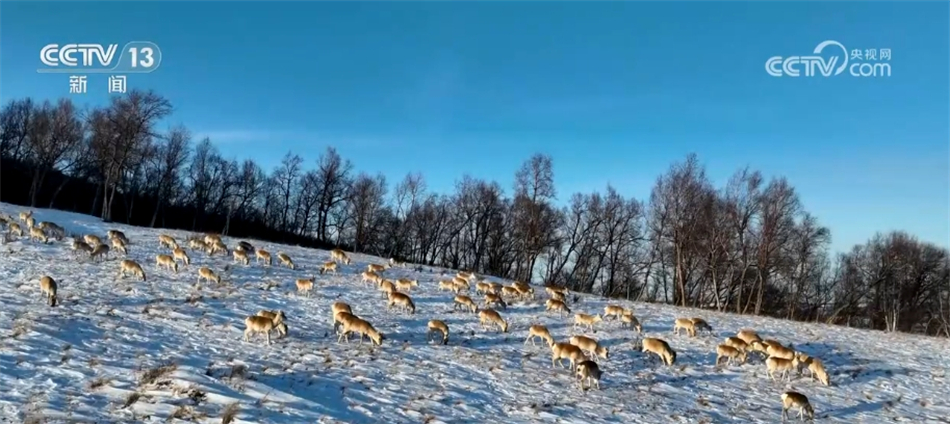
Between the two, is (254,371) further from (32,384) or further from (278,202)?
(278,202)

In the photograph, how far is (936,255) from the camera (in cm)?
6431

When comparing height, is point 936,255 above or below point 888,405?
Result: above

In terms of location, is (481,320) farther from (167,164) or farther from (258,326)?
(167,164)

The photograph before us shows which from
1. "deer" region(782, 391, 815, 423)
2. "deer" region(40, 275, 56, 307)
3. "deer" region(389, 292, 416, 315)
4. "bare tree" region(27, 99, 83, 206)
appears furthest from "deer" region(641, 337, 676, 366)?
"bare tree" region(27, 99, 83, 206)

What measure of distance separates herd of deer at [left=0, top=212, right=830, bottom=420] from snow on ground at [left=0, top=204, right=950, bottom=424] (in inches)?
14.9

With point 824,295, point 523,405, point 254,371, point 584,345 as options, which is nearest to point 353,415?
point 254,371

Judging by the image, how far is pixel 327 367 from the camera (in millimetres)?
12953

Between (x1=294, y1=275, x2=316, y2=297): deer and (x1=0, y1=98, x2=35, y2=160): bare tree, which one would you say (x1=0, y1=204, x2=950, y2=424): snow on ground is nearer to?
(x1=294, y1=275, x2=316, y2=297): deer

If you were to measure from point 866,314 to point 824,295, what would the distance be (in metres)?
7.34

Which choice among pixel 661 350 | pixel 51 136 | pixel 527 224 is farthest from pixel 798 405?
pixel 51 136

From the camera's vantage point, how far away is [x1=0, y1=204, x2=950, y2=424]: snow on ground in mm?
10219

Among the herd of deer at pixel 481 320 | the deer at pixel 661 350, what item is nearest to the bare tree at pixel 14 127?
the herd of deer at pixel 481 320

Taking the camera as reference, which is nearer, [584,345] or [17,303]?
[17,303]

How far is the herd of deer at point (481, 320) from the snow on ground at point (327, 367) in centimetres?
38
